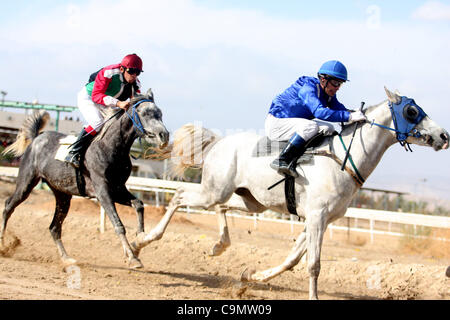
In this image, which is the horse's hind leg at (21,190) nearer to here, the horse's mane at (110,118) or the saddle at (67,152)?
the saddle at (67,152)

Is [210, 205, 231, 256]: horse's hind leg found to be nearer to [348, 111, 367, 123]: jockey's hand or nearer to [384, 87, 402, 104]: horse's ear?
[348, 111, 367, 123]: jockey's hand

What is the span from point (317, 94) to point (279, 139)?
77cm

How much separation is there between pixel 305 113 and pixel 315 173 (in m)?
0.92

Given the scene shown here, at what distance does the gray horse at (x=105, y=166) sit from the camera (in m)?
7.38

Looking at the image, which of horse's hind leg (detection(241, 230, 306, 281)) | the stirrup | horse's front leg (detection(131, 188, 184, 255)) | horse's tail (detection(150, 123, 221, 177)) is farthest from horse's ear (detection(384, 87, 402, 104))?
the stirrup

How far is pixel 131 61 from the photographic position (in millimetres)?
7914

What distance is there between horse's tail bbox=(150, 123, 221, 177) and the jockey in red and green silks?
92 centimetres

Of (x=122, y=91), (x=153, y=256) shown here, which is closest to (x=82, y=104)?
(x=122, y=91)

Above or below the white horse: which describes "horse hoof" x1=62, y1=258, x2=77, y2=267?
below

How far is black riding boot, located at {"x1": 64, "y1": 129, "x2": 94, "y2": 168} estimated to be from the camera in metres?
8.08

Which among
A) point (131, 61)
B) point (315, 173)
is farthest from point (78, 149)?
point (315, 173)

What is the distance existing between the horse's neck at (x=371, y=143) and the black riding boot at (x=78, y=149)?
13.1ft
